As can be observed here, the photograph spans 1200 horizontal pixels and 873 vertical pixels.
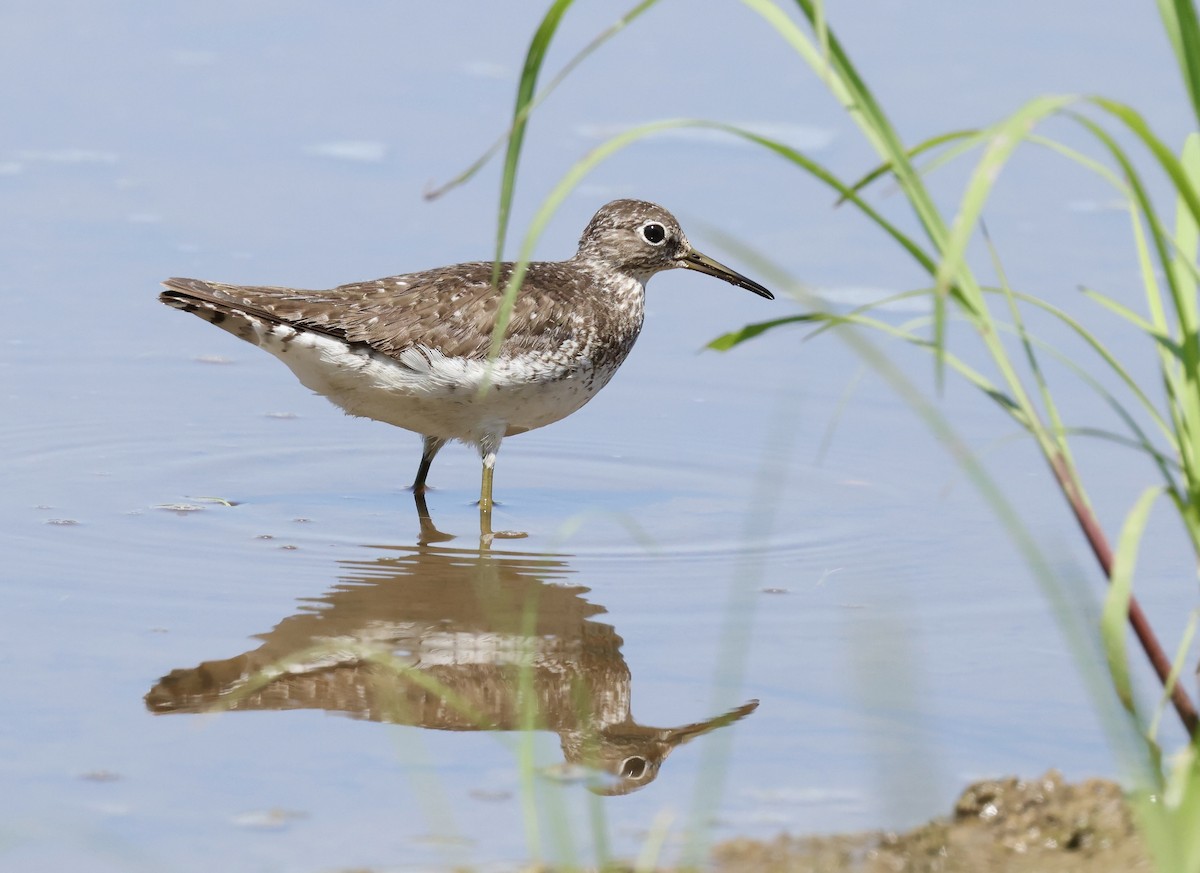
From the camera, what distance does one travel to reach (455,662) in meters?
6.02

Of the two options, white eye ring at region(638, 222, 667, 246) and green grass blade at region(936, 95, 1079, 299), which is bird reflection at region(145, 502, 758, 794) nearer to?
green grass blade at region(936, 95, 1079, 299)

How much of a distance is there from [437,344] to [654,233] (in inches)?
69.1

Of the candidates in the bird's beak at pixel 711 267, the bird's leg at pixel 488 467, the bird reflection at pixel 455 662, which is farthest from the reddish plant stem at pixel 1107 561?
the bird's beak at pixel 711 267

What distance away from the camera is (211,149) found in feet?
40.0

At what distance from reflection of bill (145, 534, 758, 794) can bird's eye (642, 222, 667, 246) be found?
2517 millimetres

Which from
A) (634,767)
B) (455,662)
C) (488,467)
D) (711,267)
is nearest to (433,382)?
(488,467)

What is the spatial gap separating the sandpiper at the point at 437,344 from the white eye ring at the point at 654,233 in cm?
70

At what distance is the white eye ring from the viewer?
30.5 feet

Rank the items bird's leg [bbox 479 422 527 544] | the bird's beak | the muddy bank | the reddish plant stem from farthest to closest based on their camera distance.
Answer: the bird's beak, bird's leg [bbox 479 422 527 544], the muddy bank, the reddish plant stem

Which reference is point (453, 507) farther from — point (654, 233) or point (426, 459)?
point (654, 233)

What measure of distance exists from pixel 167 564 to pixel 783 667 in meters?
2.59

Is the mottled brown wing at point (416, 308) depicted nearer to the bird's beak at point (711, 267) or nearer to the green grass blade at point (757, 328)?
the bird's beak at point (711, 267)

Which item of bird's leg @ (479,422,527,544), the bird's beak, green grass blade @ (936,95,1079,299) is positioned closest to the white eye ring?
the bird's beak

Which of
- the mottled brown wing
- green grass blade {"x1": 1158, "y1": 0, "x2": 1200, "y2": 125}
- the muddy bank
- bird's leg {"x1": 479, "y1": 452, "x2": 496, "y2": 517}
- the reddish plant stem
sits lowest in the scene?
the muddy bank
